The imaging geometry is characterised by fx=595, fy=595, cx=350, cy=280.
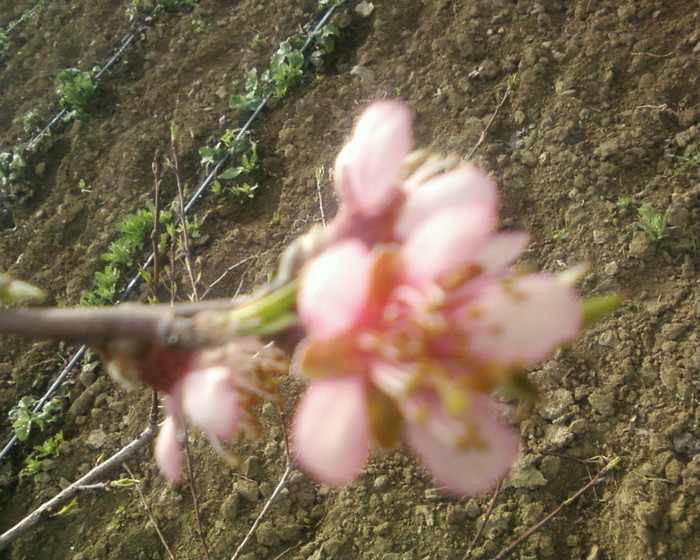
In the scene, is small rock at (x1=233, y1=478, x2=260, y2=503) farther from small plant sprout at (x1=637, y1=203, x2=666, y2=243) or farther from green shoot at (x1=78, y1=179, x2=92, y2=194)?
green shoot at (x1=78, y1=179, x2=92, y2=194)

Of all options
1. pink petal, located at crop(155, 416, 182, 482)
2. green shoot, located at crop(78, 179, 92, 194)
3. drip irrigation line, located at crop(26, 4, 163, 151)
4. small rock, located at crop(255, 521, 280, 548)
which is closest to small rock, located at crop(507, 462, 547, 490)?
small rock, located at crop(255, 521, 280, 548)

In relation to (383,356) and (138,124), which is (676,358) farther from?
(138,124)

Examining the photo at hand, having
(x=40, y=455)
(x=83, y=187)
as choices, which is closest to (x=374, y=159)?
(x=40, y=455)

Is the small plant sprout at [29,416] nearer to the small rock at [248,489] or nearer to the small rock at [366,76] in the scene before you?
the small rock at [248,489]

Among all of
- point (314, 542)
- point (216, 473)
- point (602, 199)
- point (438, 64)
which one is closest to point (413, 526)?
point (314, 542)

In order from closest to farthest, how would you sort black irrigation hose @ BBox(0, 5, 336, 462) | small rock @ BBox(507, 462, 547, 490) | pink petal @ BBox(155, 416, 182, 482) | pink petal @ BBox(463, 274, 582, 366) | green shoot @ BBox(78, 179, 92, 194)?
pink petal @ BBox(463, 274, 582, 366) → pink petal @ BBox(155, 416, 182, 482) → small rock @ BBox(507, 462, 547, 490) → black irrigation hose @ BBox(0, 5, 336, 462) → green shoot @ BBox(78, 179, 92, 194)
